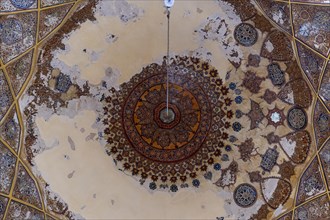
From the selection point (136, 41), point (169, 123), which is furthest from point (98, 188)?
point (136, 41)

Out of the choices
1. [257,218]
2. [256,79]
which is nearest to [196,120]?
[256,79]

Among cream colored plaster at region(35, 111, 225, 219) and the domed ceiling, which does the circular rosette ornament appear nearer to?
the domed ceiling

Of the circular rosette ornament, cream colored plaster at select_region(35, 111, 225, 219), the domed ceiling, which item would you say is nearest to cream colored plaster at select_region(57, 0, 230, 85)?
the domed ceiling

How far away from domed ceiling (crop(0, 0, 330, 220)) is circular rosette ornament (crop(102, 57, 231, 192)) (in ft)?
0.07

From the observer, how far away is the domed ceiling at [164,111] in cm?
1058

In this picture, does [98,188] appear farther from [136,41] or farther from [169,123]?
→ [136,41]

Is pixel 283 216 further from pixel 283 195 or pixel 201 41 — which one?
pixel 201 41

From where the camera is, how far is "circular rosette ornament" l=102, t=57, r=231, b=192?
1188cm

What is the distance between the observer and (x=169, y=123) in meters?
12.0

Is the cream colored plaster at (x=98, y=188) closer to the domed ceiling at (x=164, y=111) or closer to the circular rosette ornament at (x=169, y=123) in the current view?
the domed ceiling at (x=164, y=111)

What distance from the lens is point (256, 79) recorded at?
11.6m

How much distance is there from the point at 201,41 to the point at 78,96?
266 cm

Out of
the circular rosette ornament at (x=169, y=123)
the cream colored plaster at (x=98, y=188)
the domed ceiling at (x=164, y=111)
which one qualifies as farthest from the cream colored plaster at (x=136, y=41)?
the cream colored plaster at (x=98, y=188)

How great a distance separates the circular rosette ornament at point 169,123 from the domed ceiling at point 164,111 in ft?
0.07
